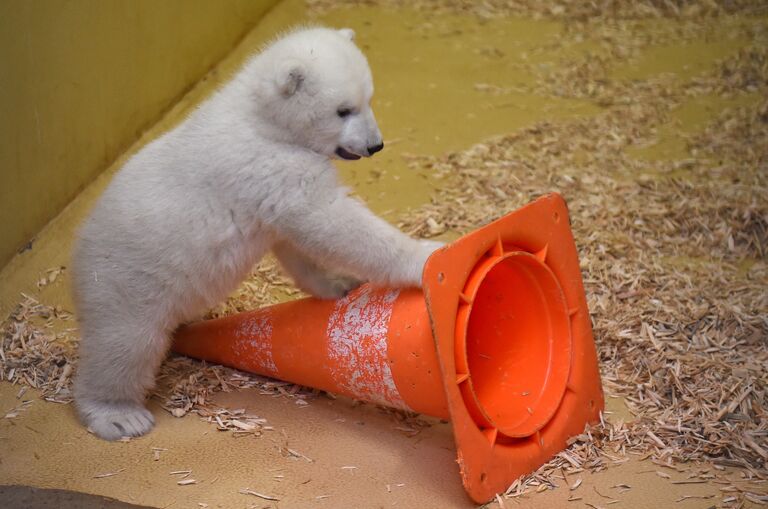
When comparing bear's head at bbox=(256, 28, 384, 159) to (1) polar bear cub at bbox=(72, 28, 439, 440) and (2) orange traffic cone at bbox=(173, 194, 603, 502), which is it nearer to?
(1) polar bear cub at bbox=(72, 28, 439, 440)

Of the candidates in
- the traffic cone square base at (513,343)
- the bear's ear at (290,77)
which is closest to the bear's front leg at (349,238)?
the traffic cone square base at (513,343)

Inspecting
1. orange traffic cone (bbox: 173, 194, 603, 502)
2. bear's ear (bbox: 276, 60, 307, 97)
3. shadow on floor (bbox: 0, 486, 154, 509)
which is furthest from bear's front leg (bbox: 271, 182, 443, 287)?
shadow on floor (bbox: 0, 486, 154, 509)

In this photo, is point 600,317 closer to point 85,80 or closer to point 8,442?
point 8,442

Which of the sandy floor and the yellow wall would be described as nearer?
the sandy floor

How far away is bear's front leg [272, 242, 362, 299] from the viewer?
144 inches

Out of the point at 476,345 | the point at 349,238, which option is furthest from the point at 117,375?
the point at 476,345

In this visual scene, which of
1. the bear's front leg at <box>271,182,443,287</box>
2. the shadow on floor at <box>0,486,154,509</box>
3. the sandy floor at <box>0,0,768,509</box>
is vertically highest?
the bear's front leg at <box>271,182,443,287</box>

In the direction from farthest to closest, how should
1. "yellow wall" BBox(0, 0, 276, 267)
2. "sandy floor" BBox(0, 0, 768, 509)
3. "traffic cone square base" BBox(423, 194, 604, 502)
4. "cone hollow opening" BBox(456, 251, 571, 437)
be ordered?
"yellow wall" BBox(0, 0, 276, 267) → "cone hollow opening" BBox(456, 251, 571, 437) → "sandy floor" BBox(0, 0, 768, 509) → "traffic cone square base" BBox(423, 194, 604, 502)

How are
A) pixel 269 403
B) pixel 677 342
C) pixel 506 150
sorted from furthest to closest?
pixel 506 150, pixel 677 342, pixel 269 403

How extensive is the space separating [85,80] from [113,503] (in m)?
2.54

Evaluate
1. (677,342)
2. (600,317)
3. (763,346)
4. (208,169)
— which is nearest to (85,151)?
(208,169)

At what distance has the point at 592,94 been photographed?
6.31m

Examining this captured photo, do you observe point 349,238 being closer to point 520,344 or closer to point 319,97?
point 319,97

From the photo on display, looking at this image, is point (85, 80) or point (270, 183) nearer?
point (270, 183)
